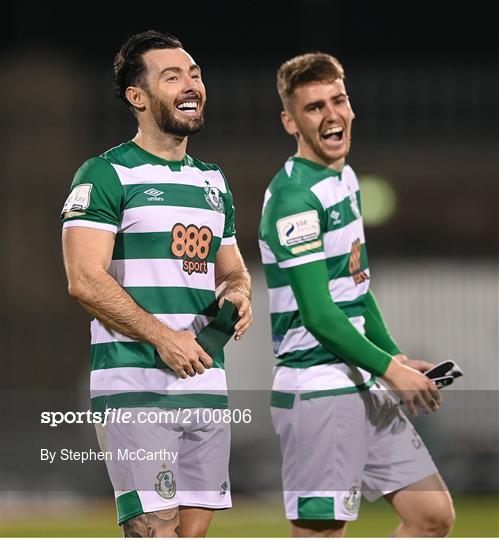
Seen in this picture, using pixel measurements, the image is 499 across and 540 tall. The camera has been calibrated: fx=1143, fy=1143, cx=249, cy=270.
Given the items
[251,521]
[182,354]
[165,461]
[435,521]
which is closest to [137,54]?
[182,354]

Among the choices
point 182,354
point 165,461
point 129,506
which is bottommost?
point 129,506

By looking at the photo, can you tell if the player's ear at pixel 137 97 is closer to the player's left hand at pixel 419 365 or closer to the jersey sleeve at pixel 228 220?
the jersey sleeve at pixel 228 220

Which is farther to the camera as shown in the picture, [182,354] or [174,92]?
[174,92]

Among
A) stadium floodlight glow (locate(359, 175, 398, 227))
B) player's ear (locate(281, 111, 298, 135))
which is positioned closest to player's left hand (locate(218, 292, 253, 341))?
player's ear (locate(281, 111, 298, 135))

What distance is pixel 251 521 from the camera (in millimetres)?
10188

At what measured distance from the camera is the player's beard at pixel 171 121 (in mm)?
3955

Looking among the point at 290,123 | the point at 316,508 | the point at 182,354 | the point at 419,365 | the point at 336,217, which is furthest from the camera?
the point at 290,123

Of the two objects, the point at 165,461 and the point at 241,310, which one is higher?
the point at 241,310

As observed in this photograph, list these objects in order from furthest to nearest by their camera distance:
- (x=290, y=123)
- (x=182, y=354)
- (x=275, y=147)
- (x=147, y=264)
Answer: (x=275, y=147), (x=290, y=123), (x=147, y=264), (x=182, y=354)

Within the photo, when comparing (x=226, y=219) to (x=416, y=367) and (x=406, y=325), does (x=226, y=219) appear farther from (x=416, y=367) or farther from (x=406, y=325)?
(x=406, y=325)

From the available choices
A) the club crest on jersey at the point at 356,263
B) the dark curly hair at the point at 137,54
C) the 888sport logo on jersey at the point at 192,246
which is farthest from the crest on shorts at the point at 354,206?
the dark curly hair at the point at 137,54

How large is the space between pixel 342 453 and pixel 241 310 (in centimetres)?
94

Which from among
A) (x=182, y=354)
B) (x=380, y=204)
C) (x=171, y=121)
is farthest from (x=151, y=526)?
(x=380, y=204)

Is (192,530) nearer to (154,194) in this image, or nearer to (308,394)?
(308,394)
